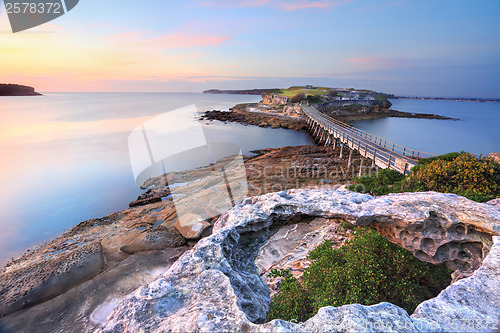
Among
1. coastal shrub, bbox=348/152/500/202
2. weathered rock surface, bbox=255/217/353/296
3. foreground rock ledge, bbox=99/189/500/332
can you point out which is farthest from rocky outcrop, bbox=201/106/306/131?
foreground rock ledge, bbox=99/189/500/332

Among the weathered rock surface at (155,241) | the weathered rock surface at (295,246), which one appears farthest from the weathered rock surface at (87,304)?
the weathered rock surface at (295,246)

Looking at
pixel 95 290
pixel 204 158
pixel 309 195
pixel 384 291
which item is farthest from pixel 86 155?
pixel 384 291

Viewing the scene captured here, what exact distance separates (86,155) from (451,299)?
3886cm

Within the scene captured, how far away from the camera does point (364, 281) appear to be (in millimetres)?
5457

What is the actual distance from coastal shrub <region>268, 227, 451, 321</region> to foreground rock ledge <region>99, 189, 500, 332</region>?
16.4 inches

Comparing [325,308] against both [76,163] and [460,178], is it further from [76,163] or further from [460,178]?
[76,163]

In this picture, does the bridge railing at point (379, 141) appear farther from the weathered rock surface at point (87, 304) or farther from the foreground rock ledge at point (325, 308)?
the weathered rock surface at point (87, 304)

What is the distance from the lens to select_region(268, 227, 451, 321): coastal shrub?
5.17m

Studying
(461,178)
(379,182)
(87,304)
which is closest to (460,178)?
(461,178)

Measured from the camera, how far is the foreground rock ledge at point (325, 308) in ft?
10.8

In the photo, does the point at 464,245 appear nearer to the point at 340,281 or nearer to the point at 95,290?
the point at 340,281

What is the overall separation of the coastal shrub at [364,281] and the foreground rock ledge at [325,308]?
0.42 meters

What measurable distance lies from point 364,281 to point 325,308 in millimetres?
2516

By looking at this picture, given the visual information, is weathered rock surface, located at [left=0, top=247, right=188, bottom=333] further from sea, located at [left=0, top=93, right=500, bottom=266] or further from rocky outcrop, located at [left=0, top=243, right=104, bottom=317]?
sea, located at [left=0, top=93, right=500, bottom=266]
